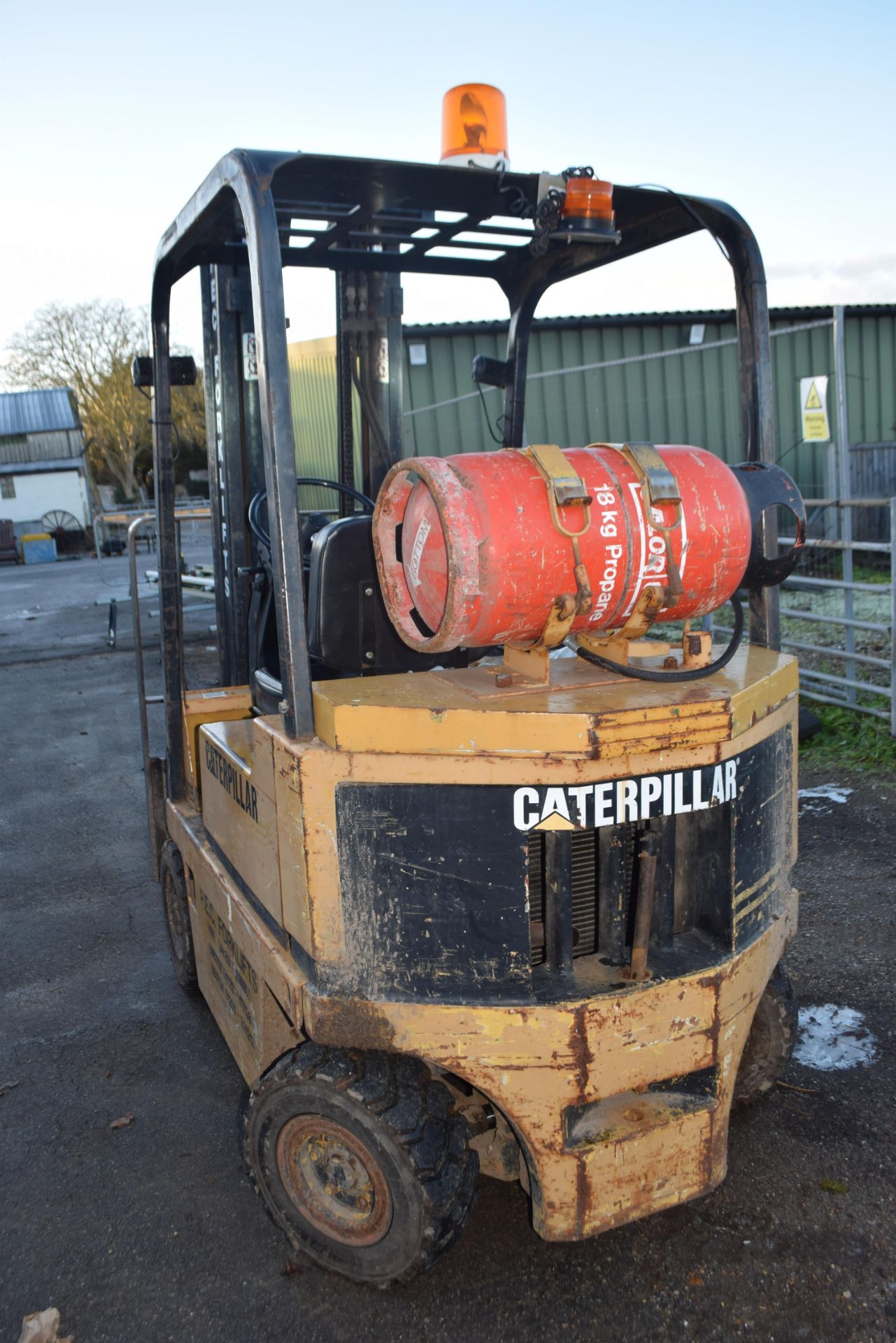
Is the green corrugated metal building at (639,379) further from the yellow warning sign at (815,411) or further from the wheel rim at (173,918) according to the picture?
the wheel rim at (173,918)

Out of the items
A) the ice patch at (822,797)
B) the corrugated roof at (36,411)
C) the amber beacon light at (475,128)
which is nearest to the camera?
the amber beacon light at (475,128)

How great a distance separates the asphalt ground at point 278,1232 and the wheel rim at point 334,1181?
0.17 m

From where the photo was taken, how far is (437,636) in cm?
237

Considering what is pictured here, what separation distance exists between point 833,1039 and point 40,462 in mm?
43986

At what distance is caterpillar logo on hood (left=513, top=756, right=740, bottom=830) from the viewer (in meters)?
2.35

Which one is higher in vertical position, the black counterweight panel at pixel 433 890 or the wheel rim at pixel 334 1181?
the black counterweight panel at pixel 433 890

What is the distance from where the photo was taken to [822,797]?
6.30 metres

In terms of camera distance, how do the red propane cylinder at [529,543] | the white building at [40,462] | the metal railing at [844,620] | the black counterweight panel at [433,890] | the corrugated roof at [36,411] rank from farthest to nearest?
the corrugated roof at [36,411], the white building at [40,462], the metal railing at [844,620], the black counterweight panel at [433,890], the red propane cylinder at [529,543]

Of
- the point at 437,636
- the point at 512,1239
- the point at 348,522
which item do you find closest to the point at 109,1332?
the point at 512,1239

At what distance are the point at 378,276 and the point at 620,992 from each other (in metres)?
3.17

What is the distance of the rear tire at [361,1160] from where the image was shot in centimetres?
249

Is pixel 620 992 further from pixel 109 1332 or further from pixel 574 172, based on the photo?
pixel 574 172

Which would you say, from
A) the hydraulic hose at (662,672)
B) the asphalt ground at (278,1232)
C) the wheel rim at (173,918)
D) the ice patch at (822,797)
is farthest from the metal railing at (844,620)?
the wheel rim at (173,918)

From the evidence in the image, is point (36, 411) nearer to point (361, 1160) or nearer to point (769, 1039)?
point (769, 1039)
